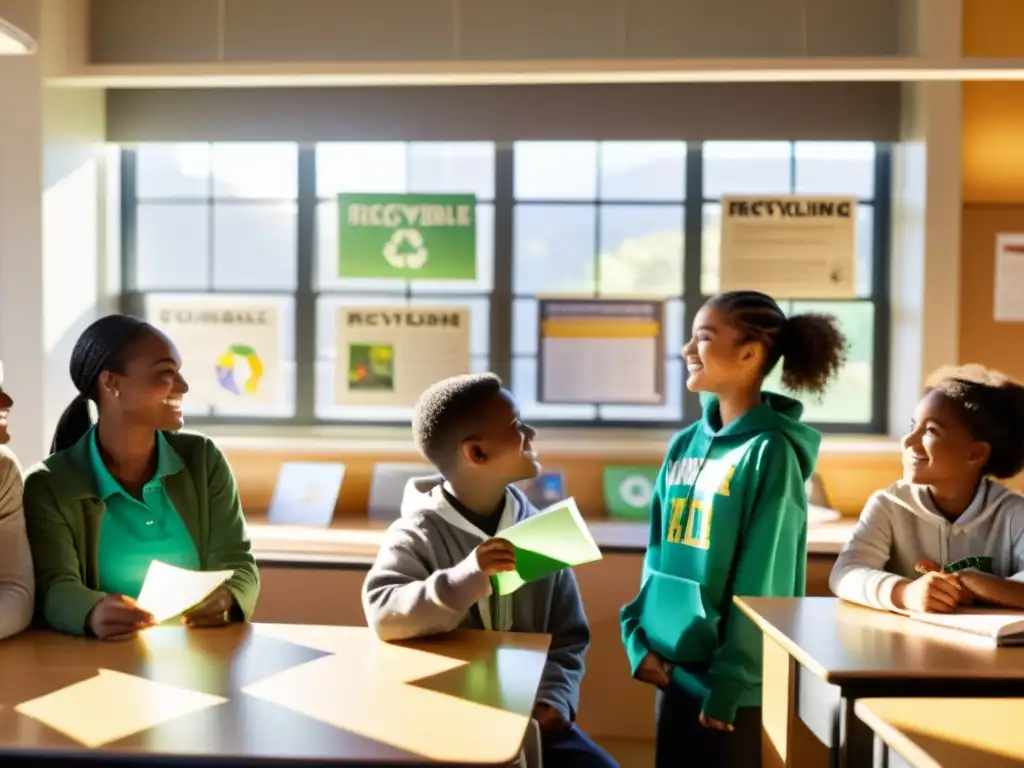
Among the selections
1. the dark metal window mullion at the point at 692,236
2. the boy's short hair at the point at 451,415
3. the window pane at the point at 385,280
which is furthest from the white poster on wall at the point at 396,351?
the boy's short hair at the point at 451,415

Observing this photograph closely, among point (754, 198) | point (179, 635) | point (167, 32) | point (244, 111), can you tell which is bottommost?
point (179, 635)

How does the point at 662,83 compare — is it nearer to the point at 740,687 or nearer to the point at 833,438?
the point at 833,438

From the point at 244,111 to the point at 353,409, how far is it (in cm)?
125

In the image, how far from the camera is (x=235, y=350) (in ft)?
13.4

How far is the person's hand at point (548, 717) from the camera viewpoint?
1876mm

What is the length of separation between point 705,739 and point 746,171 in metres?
2.52

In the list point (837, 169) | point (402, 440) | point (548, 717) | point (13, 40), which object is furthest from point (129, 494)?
point (837, 169)

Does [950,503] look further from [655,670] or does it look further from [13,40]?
[13,40]

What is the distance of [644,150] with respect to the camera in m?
4.00

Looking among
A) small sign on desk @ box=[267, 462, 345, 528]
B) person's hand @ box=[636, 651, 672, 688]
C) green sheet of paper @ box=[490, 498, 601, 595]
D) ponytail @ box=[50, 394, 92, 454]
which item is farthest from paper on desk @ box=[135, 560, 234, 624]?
small sign on desk @ box=[267, 462, 345, 528]

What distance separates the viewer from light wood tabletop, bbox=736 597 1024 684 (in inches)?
61.7

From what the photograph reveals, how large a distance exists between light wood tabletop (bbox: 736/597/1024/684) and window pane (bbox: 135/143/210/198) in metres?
3.03

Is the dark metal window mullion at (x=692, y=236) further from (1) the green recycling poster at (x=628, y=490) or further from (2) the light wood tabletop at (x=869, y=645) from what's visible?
(2) the light wood tabletop at (x=869, y=645)

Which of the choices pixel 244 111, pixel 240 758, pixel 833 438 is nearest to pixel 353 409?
pixel 244 111
